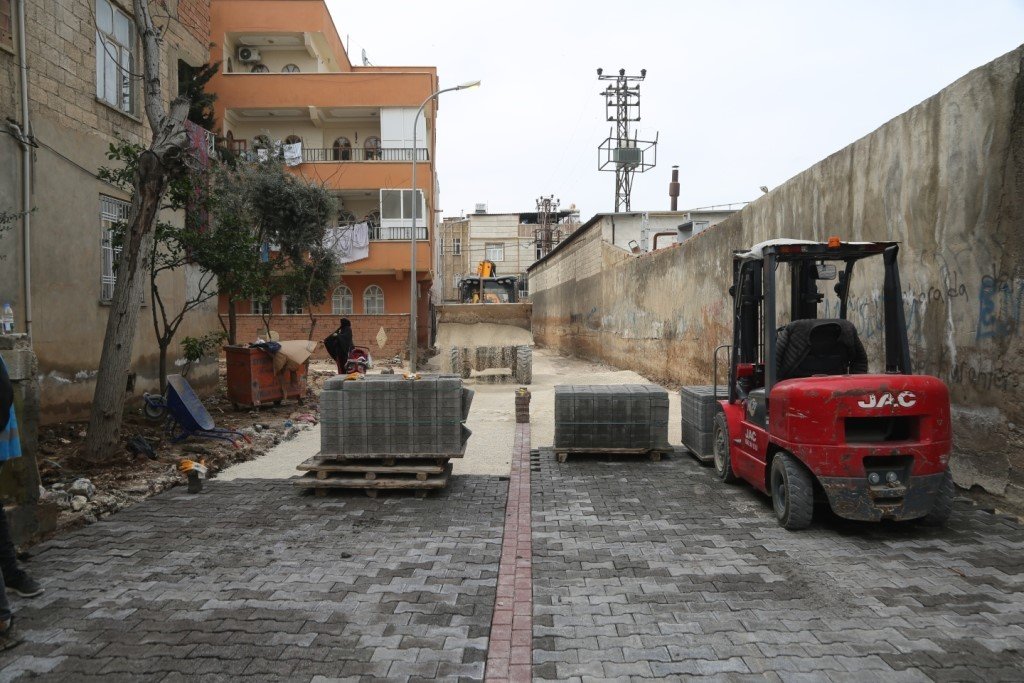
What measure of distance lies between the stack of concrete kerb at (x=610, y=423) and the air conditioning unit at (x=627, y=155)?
34.8 metres

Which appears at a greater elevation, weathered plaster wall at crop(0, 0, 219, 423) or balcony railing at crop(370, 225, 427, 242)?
balcony railing at crop(370, 225, 427, 242)

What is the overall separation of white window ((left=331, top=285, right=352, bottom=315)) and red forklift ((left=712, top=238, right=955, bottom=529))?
73.7 feet

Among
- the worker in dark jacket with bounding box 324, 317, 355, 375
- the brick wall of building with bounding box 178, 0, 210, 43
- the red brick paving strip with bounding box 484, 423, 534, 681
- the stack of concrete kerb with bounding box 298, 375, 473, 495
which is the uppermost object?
the brick wall of building with bounding box 178, 0, 210, 43

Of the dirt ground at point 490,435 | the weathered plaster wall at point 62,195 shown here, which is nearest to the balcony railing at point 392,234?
the dirt ground at point 490,435

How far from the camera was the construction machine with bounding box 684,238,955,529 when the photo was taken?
5152 mm

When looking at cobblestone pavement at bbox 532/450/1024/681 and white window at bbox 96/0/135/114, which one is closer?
cobblestone pavement at bbox 532/450/1024/681

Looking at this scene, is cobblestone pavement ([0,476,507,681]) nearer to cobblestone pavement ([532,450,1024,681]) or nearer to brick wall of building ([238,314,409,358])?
cobblestone pavement ([532,450,1024,681])

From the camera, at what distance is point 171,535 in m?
5.62

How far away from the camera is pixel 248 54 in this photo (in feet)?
92.8

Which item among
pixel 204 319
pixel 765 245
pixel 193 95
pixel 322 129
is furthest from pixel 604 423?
pixel 322 129

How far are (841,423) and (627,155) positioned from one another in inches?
1497

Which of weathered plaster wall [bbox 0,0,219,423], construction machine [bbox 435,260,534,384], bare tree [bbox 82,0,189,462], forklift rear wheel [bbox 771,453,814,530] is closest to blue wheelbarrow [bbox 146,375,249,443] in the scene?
bare tree [bbox 82,0,189,462]

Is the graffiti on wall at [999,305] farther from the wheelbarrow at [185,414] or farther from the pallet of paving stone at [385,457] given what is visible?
the wheelbarrow at [185,414]

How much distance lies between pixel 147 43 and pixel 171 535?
5680mm
